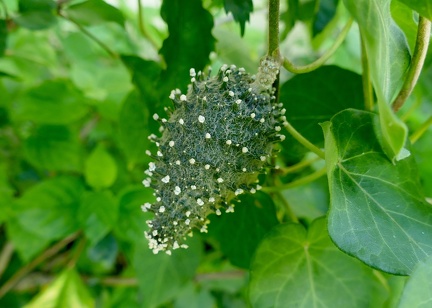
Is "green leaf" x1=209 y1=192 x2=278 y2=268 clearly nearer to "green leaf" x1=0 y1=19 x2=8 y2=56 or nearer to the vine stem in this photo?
the vine stem

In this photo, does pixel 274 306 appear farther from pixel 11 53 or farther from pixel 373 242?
pixel 11 53

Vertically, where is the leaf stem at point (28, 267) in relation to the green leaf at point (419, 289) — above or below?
below

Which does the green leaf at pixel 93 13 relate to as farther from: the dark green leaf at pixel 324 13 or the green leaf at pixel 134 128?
the dark green leaf at pixel 324 13

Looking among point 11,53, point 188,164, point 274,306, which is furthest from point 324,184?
point 11,53

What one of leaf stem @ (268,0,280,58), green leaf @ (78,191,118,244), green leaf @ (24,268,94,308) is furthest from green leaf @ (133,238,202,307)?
leaf stem @ (268,0,280,58)

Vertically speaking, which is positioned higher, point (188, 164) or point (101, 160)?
point (188, 164)

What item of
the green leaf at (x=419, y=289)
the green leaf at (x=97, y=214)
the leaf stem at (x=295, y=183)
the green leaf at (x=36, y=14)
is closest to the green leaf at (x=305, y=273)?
the leaf stem at (x=295, y=183)
